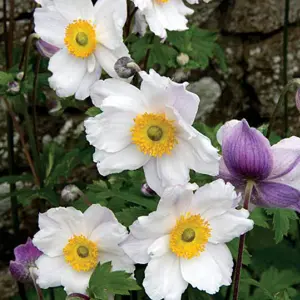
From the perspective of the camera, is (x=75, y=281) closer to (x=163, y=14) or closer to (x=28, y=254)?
(x=28, y=254)

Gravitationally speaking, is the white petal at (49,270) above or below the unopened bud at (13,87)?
below

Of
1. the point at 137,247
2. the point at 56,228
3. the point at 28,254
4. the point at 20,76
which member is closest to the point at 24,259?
the point at 28,254

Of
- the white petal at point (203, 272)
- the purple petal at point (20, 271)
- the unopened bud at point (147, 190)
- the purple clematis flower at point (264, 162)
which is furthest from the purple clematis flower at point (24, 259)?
the purple clematis flower at point (264, 162)

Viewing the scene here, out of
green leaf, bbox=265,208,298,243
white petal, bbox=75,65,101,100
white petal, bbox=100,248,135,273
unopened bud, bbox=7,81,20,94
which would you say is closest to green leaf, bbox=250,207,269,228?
green leaf, bbox=265,208,298,243

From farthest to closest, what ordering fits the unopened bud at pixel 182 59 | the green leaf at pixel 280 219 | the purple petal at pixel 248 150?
1. the unopened bud at pixel 182 59
2. the green leaf at pixel 280 219
3. the purple petal at pixel 248 150

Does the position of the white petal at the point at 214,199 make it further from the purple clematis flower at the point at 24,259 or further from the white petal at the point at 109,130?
the purple clematis flower at the point at 24,259

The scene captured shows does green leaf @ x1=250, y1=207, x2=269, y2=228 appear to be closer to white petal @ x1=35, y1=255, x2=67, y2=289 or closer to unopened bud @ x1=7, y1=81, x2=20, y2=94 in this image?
white petal @ x1=35, y1=255, x2=67, y2=289
